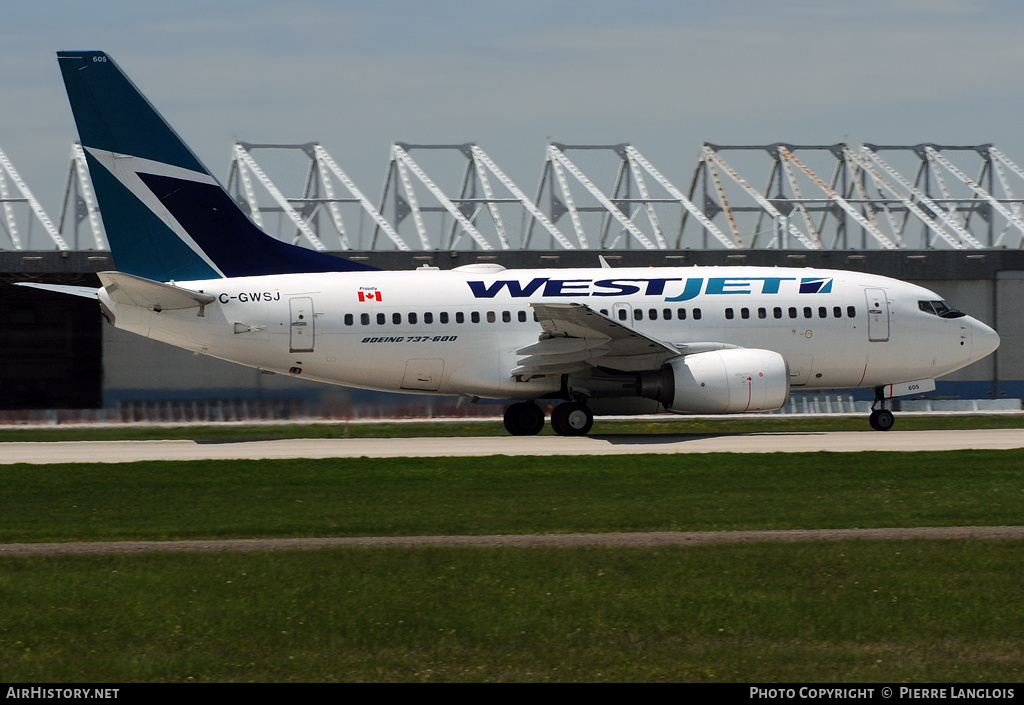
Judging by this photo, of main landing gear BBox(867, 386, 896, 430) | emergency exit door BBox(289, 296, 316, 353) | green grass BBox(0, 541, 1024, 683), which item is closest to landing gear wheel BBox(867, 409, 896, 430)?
A: main landing gear BBox(867, 386, 896, 430)

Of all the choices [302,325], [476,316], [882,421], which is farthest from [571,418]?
[882,421]

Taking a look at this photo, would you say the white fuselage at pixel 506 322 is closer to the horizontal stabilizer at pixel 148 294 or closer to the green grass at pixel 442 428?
the horizontal stabilizer at pixel 148 294

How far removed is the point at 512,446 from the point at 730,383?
17.1ft

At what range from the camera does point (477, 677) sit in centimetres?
922

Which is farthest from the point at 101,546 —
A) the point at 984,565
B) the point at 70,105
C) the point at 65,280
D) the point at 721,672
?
the point at 65,280

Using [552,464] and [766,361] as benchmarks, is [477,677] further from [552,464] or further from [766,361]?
[766,361]

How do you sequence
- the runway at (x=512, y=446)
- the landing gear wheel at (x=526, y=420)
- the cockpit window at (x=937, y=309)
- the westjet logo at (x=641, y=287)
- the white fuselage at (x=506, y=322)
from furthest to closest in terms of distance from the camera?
the cockpit window at (x=937, y=309), the landing gear wheel at (x=526, y=420), the westjet logo at (x=641, y=287), the white fuselage at (x=506, y=322), the runway at (x=512, y=446)

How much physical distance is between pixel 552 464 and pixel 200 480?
6.47 metres

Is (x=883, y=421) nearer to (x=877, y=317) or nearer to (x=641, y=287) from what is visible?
(x=877, y=317)

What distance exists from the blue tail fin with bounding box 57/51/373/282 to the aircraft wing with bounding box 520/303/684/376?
25.4 feet

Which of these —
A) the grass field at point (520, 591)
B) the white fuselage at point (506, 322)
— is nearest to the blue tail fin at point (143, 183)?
the white fuselage at point (506, 322)

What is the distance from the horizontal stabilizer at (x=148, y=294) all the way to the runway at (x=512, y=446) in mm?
3344

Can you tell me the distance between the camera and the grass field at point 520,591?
31.3 ft

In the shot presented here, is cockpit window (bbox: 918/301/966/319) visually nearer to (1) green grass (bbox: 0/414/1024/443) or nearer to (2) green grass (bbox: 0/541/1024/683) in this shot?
(1) green grass (bbox: 0/414/1024/443)
